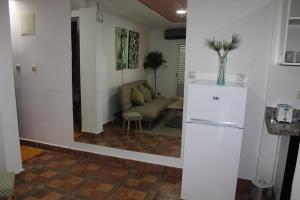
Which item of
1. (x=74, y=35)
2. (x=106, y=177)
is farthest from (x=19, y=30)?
(x=106, y=177)

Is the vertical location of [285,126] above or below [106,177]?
above

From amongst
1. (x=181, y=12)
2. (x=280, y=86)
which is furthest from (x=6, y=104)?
(x=280, y=86)

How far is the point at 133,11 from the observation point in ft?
9.86

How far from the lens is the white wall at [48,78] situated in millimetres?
3236

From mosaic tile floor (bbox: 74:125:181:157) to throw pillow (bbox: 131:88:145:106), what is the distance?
0.45m

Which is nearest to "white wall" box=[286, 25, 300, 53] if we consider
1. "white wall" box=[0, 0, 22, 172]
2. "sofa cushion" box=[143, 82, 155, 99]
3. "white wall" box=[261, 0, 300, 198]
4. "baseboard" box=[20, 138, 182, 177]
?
"white wall" box=[261, 0, 300, 198]

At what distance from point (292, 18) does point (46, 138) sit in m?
3.70

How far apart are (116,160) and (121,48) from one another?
1.60m

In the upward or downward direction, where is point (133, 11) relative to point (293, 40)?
upward

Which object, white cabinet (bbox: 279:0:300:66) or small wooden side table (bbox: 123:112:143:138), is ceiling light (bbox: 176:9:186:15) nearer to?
white cabinet (bbox: 279:0:300:66)

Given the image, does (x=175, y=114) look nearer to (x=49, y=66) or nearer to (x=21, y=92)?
(x=49, y=66)

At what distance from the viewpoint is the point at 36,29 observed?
11.1 ft

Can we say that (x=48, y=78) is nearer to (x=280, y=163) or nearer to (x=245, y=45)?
(x=245, y=45)

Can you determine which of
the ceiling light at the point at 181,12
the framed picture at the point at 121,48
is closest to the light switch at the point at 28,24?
the framed picture at the point at 121,48
